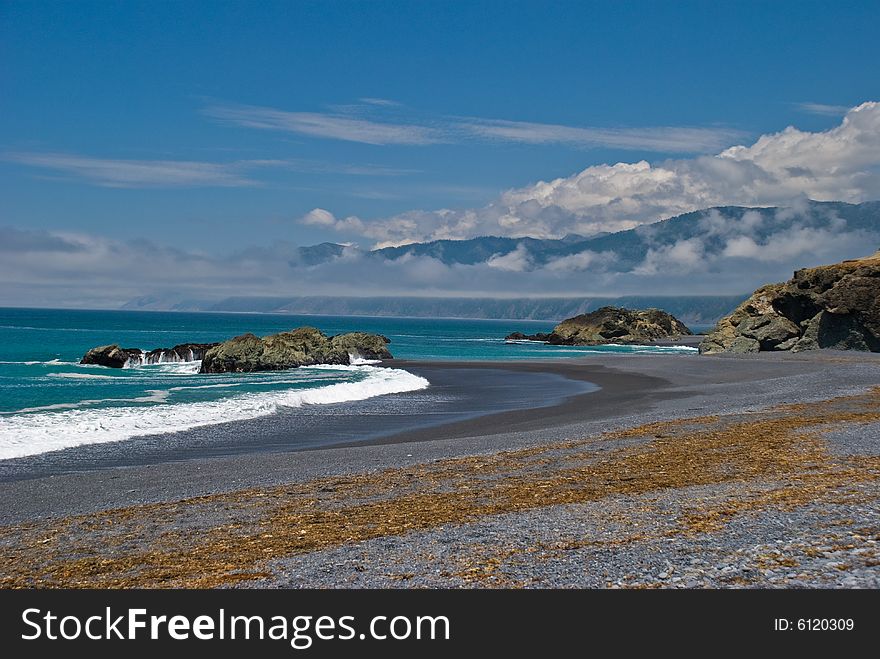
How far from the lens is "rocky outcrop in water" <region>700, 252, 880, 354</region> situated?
67.6 meters

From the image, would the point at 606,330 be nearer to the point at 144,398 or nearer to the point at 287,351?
the point at 287,351

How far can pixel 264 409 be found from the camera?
32.3m

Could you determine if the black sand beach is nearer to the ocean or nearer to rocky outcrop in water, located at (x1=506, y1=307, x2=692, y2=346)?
the ocean

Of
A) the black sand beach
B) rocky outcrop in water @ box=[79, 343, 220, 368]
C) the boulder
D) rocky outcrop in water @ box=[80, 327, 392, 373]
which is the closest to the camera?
the black sand beach

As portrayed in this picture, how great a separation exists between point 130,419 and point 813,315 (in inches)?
2710

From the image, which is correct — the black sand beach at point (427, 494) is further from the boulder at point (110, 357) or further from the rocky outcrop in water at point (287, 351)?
the boulder at point (110, 357)

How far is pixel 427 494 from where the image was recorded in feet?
45.6

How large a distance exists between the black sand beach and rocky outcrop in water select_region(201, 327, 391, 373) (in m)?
37.6

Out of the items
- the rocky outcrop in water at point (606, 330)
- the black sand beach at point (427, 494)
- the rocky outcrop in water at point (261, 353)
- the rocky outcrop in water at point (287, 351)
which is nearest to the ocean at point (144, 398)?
the rocky outcrop in water at point (261, 353)

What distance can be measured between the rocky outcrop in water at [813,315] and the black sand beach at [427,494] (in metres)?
41.9

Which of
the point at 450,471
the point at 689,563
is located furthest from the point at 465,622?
the point at 450,471

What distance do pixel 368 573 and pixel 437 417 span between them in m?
22.2

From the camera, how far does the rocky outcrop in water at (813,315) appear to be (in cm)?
6756

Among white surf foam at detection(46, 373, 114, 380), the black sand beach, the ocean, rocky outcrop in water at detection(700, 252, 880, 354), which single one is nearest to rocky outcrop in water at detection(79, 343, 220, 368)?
the ocean
